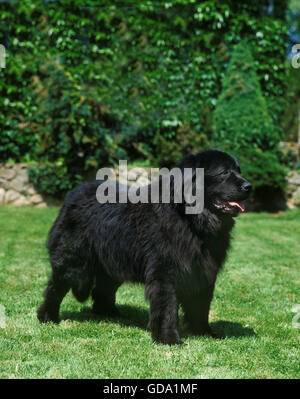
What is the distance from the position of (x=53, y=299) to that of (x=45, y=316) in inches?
5.8

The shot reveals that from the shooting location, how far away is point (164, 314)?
3.28m

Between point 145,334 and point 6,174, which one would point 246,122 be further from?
point 145,334

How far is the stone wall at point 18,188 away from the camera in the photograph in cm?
934

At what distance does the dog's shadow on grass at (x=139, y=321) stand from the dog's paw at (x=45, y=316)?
0.57 ft

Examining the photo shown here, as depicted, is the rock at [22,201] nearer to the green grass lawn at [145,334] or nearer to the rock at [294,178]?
the green grass lawn at [145,334]

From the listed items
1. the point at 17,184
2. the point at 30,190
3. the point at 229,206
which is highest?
the point at 229,206

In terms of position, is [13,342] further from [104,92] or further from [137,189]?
[104,92]

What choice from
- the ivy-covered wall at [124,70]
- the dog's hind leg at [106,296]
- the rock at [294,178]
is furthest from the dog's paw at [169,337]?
the rock at [294,178]

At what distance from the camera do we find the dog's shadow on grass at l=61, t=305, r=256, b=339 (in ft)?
11.8

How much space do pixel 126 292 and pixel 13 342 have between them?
171 cm

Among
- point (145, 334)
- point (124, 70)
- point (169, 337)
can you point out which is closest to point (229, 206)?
point (169, 337)

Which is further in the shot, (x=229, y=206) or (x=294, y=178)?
(x=294, y=178)

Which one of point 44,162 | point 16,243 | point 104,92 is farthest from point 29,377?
point 104,92

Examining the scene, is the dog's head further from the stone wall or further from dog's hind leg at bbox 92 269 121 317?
→ the stone wall
